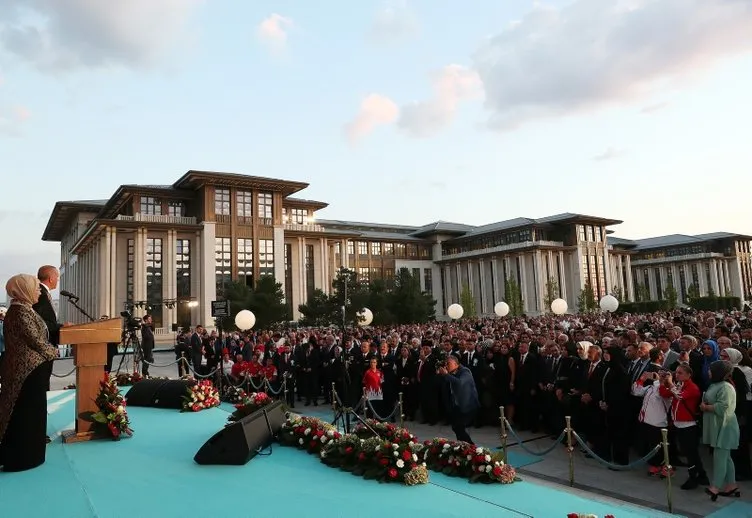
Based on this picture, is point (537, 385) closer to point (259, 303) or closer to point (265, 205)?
point (259, 303)

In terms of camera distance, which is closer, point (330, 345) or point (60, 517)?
point (60, 517)

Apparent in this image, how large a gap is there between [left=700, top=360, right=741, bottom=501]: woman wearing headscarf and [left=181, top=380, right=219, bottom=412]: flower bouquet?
7892 mm

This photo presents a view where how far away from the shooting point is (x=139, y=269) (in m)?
51.3

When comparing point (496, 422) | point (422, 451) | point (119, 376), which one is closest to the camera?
point (422, 451)

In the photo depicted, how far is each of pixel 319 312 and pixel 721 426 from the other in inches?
1554

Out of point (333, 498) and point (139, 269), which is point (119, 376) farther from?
point (139, 269)

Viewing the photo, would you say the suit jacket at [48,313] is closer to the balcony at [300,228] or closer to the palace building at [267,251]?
the palace building at [267,251]

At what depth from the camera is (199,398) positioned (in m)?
9.42

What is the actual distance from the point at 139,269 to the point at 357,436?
5058 centimetres

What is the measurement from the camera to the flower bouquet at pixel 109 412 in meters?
6.79

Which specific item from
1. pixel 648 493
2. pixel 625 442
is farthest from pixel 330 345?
pixel 648 493

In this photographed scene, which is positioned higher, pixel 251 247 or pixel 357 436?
pixel 251 247

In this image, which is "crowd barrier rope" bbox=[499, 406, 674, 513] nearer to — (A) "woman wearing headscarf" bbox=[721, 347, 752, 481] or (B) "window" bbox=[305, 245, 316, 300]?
(A) "woman wearing headscarf" bbox=[721, 347, 752, 481]

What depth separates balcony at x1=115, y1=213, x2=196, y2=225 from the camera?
50.6m
